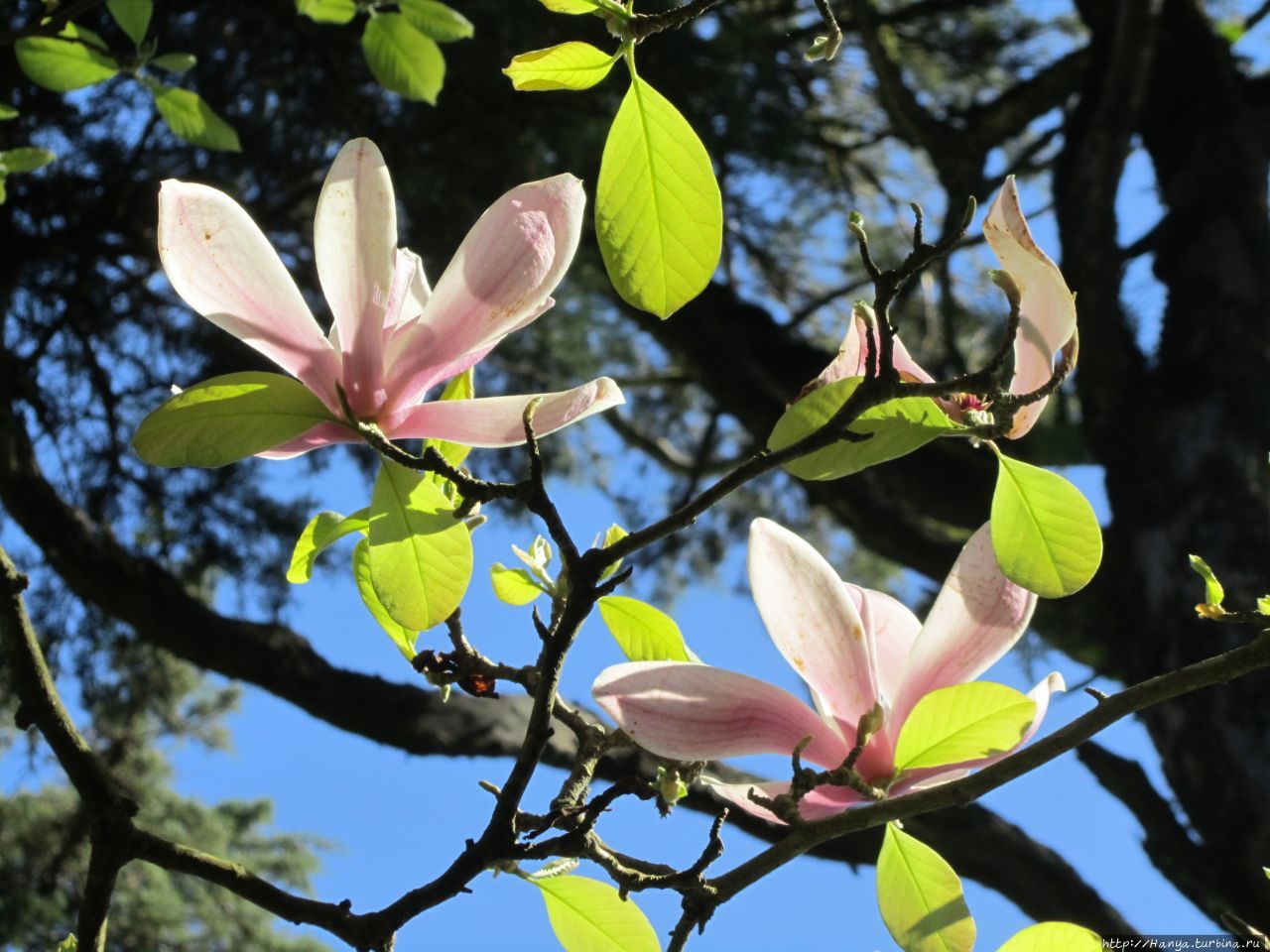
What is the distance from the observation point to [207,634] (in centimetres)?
180

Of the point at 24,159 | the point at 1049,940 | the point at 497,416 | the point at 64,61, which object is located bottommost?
the point at 1049,940

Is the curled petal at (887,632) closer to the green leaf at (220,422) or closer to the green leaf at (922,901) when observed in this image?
the green leaf at (922,901)

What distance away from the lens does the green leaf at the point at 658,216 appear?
0.47 meters

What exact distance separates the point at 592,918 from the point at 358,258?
0.32m

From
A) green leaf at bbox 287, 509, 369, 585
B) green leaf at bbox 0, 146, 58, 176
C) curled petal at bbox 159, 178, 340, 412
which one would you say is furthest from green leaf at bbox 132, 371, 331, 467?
green leaf at bbox 0, 146, 58, 176

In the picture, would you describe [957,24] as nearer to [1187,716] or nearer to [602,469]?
[602,469]

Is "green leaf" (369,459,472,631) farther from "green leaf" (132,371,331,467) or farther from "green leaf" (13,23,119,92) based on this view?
"green leaf" (13,23,119,92)

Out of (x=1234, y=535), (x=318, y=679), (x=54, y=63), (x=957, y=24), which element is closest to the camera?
(x=54, y=63)

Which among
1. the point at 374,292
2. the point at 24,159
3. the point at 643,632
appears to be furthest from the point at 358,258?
the point at 24,159

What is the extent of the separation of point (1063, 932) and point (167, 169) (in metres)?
2.31

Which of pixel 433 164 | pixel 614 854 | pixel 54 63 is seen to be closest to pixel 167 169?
pixel 433 164

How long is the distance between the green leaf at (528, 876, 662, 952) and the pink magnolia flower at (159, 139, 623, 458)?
0.76 ft

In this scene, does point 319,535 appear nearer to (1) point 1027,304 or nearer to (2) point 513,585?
(2) point 513,585

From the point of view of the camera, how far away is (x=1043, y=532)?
1.57 ft
